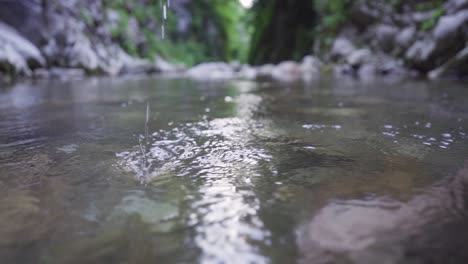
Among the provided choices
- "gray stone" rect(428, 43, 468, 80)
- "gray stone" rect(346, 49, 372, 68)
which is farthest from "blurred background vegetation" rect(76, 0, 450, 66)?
"gray stone" rect(428, 43, 468, 80)

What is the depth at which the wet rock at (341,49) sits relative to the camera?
13766 millimetres

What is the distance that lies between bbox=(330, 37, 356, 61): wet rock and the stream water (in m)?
12.0

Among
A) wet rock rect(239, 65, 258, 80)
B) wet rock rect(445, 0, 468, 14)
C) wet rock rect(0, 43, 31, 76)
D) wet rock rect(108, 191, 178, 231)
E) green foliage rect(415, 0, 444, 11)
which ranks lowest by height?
wet rock rect(108, 191, 178, 231)

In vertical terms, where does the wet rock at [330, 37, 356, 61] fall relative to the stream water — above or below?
above

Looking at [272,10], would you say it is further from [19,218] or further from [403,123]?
[19,218]

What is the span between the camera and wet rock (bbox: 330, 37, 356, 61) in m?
13.8

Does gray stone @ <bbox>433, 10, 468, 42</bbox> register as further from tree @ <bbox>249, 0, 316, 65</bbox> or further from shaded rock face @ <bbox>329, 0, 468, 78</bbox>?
tree @ <bbox>249, 0, 316, 65</bbox>

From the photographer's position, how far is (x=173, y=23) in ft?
90.7

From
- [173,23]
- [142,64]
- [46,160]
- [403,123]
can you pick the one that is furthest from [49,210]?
[173,23]

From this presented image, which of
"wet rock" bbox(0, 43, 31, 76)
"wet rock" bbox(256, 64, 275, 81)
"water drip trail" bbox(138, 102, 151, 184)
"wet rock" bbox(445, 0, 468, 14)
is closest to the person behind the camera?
"water drip trail" bbox(138, 102, 151, 184)

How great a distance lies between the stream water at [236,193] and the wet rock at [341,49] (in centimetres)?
1202

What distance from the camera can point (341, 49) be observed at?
14.1 meters

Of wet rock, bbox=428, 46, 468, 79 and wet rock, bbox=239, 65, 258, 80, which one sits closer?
wet rock, bbox=428, 46, 468, 79

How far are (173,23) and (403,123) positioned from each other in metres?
27.2
